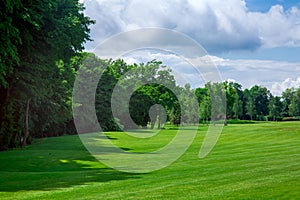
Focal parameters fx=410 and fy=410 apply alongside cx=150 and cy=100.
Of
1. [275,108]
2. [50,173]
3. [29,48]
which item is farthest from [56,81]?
[275,108]

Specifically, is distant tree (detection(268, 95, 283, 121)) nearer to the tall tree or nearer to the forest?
the forest

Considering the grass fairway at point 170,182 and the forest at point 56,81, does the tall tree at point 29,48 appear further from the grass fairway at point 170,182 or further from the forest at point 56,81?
the grass fairway at point 170,182

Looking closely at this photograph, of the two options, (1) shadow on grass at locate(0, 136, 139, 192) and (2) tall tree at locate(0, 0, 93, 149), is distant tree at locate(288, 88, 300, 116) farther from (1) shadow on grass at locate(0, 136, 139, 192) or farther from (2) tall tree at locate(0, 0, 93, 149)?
(1) shadow on grass at locate(0, 136, 139, 192)

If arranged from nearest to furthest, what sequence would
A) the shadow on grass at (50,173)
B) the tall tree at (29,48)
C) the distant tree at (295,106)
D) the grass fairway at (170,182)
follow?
the grass fairway at (170,182) < the shadow on grass at (50,173) < the tall tree at (29,48) < the distant tree at (295,106)

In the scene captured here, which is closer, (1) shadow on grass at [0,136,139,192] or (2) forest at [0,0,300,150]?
(1) shadow on grass at [0,136,139,192]

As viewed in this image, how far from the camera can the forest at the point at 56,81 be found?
2322 cm

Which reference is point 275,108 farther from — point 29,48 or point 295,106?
point 29,48

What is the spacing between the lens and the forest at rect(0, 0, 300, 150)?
23219 mm

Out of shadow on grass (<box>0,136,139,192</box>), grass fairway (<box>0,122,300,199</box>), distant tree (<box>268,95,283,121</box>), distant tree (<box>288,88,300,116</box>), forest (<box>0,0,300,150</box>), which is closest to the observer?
grass fairway (<box>0,122,300,199</box>)

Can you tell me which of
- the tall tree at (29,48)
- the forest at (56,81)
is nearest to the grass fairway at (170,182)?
the tall tree at (29,48)

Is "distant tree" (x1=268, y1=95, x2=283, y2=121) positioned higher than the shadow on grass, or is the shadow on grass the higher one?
"distant tree" (x1=268, y1=95, x2=283, y2=121)

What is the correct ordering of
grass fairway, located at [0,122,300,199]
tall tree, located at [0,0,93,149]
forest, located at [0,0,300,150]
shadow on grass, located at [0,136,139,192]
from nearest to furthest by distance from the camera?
grass fairway, located at [0,122,300,199], shadow on grass, located at [0,136,139,192], tall tree, located at [0,0,93,149], forest, located at [0,0,300,150]

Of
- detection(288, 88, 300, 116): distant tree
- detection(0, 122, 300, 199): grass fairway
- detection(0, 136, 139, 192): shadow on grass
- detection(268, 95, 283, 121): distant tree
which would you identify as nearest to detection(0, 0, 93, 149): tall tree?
detection(0, 136, 139, 192): shadow on grass

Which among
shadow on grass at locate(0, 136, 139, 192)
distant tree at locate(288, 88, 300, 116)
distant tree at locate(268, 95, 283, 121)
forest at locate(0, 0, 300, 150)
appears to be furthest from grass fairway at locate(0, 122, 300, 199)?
distant tree at locate(288, 88, 300, 116)
